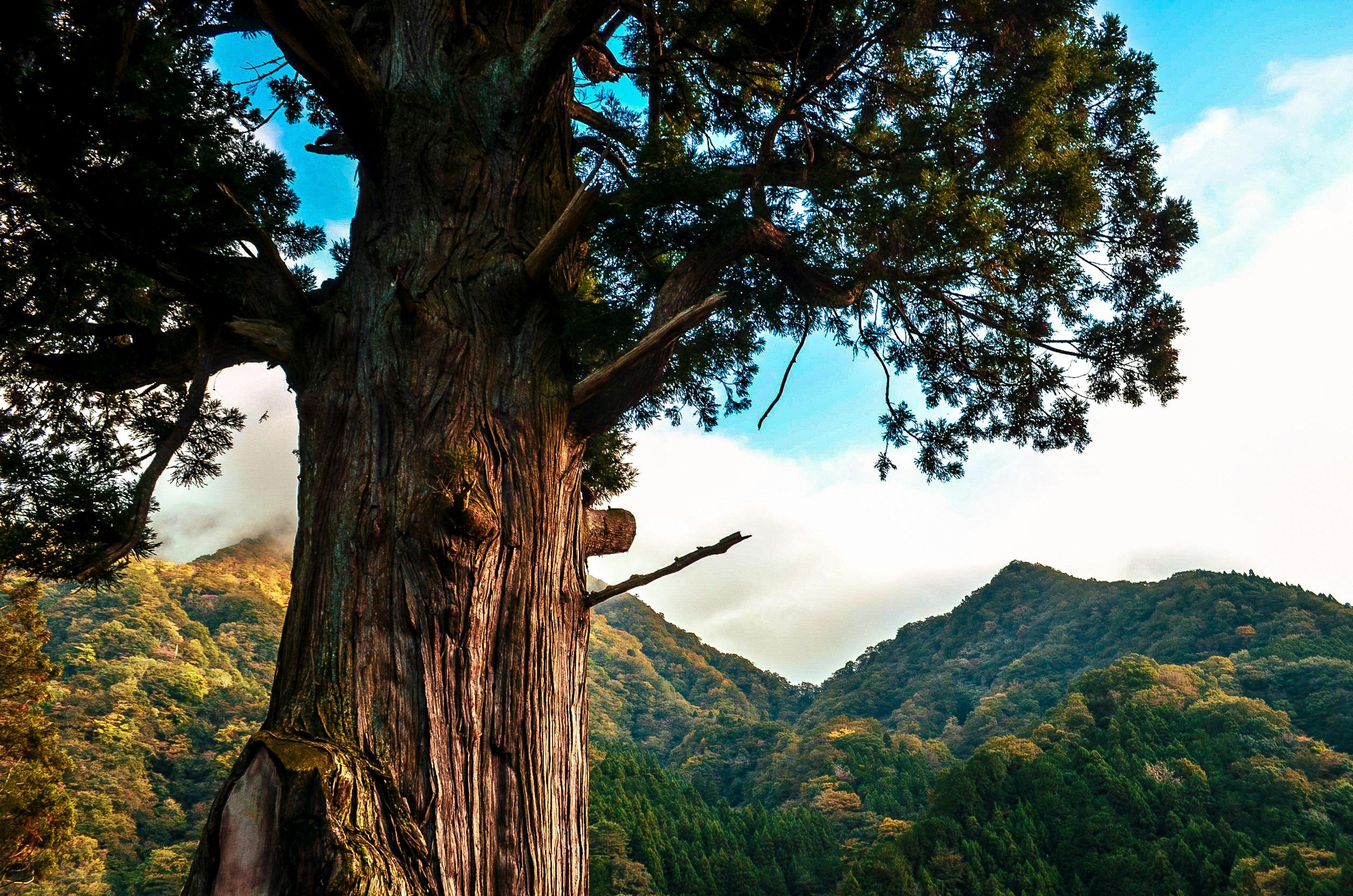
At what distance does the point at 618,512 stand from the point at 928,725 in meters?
64.4

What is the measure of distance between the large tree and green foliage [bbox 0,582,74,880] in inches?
581

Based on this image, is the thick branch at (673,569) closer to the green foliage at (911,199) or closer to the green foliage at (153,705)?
the green foliage at (911,199)

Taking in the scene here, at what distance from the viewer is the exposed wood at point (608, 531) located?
303 cm

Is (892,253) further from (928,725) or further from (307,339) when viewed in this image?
(928,725)

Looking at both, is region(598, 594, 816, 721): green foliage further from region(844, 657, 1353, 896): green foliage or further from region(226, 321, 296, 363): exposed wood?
region(226, 321, 296, 363): exposed wood

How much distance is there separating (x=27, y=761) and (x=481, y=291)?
20.4m

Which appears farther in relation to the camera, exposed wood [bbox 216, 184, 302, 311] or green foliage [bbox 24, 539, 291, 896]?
green foliage [bbox 24, 539, 291, 896]

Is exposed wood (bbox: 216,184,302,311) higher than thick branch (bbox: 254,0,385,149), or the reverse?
thick branch (bbox: 254,0,385,149)

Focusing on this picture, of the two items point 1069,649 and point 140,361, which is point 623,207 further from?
point 1069,649

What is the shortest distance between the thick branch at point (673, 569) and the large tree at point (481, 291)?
7 centimetres

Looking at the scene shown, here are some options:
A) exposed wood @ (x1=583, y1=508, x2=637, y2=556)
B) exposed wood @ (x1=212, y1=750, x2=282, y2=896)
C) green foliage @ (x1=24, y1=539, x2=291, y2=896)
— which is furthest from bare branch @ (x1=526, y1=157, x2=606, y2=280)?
green foliage @ (x1=24, y1=539, x2=291, y2=896)

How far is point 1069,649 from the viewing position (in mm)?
65875

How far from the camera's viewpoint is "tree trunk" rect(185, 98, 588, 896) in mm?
Answer: 1943

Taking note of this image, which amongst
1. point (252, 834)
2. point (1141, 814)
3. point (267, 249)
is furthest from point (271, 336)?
point (1141, 814)
